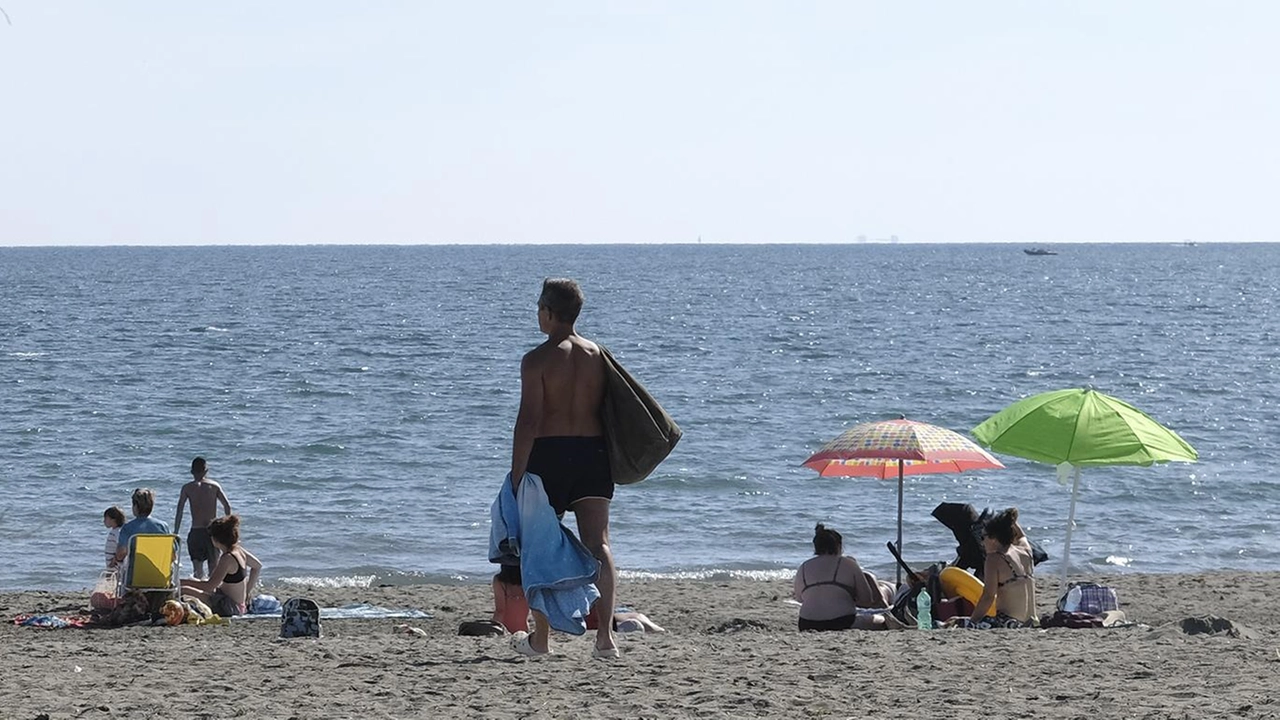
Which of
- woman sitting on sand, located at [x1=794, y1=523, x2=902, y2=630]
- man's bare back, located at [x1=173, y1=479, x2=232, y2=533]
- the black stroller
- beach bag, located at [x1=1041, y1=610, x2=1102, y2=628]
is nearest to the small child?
man's bare back, located at [x1=173, y1=479, x2=232, y2=533]

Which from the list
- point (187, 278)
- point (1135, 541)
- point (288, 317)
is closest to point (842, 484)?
point (1135, 541)

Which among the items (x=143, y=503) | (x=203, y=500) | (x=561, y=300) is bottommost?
Result: (x=203, y=500)

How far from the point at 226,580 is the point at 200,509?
2444 mm

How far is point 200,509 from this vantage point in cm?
1377

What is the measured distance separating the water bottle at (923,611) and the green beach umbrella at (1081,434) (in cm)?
103

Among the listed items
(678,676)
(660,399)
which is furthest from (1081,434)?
(660,399)

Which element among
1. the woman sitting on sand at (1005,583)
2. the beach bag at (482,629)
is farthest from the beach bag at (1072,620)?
the beach bag at (482,629)

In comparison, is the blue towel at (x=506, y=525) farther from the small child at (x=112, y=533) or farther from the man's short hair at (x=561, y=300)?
the small child at (x=112, y=533)

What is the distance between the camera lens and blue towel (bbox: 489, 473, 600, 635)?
7070 mm

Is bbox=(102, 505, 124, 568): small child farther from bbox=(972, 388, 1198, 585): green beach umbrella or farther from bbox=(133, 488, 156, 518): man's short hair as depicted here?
bbox=(972, 388, 1198, 585): green beach umbrella

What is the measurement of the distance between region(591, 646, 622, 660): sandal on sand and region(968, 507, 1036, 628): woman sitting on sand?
10.5 ft

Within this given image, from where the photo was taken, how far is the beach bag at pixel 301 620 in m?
9.52

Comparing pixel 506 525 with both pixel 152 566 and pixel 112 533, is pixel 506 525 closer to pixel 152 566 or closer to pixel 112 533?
pixel 152 566

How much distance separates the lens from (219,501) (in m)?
13.9
